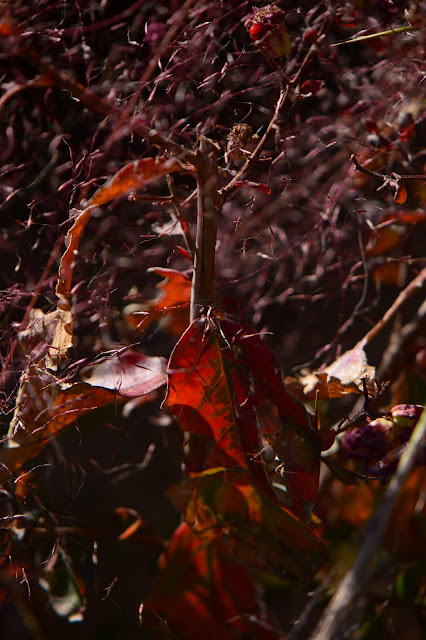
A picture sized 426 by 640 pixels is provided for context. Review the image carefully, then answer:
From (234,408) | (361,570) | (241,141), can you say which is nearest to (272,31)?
(241,141)

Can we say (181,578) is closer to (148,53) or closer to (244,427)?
(244,427)

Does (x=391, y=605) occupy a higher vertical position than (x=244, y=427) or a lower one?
lower

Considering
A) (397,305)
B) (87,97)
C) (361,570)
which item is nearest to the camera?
(361,570)

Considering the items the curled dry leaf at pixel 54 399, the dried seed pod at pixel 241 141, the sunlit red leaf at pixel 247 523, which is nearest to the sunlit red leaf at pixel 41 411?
the curled dry leaf at pixel 54 399

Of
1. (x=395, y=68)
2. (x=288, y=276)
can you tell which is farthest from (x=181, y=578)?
(x=395, y=68)

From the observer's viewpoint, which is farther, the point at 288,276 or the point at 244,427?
the point at 288,276

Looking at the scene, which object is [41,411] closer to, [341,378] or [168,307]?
Result: [168,307]
